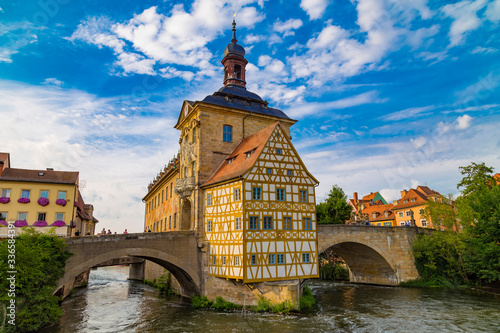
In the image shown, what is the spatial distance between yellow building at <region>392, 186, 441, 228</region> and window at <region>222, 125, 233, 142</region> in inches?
1487

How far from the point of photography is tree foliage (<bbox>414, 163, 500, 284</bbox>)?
88.3 feet

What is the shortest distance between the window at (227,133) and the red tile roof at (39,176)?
14069 mm

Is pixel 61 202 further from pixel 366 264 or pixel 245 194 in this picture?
pixel 366 264

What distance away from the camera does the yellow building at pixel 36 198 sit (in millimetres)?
26734

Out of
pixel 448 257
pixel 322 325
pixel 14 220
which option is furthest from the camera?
pixel 448 257

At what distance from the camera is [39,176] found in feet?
94.7

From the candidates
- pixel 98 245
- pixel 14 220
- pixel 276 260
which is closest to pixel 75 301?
pixel 14 220

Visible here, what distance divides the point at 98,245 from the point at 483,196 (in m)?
30.3

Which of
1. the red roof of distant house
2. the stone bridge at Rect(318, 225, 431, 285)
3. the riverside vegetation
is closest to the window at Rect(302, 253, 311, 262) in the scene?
the stone bridge at Rect(318, 225, 431, 285)

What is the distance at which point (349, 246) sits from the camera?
32344 mm

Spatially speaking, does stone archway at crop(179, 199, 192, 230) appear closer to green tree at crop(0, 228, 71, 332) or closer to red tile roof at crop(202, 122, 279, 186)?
red tile roof at crop(202, 122, 279, 186)

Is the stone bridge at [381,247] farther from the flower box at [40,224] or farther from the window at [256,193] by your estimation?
the flower box at [40,224]

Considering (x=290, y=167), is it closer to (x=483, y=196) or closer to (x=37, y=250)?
(x=37, y=250)

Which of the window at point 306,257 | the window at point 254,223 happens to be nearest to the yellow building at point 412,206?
the window at point 306,257
